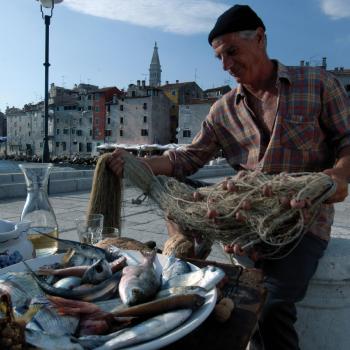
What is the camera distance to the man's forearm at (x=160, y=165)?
8.58 ft

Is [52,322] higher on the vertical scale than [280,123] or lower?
lower

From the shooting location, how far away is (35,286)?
3.34 ft

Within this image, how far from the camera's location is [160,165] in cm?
267

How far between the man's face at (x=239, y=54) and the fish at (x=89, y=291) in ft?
5.36

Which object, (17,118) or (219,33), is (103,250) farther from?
(17,118)

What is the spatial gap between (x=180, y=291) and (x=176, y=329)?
0.13m

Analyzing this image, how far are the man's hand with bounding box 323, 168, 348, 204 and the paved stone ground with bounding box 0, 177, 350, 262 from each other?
1729 millimetres

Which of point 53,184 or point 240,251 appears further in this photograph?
point 53,184

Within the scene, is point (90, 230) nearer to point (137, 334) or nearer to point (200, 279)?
point (200, 279)

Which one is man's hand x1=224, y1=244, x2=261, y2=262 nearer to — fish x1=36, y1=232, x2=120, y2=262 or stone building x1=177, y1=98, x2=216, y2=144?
fish x1=36, y1=232, x2=120, y2=262

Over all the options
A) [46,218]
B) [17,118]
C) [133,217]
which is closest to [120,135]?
[17,118]

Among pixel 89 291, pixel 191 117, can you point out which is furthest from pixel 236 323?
pixel 191 117

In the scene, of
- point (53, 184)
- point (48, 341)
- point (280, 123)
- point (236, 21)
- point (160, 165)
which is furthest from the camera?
point (53, 184)

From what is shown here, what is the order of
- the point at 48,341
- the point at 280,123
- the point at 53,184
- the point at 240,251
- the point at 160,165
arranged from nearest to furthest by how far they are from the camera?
1. the point at 48,341
2. the point at 240,251
3. the point at 280,123
4. the point at 160,165
5. the point at 53,184
